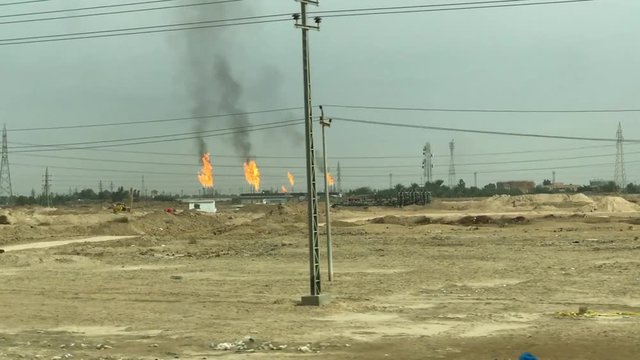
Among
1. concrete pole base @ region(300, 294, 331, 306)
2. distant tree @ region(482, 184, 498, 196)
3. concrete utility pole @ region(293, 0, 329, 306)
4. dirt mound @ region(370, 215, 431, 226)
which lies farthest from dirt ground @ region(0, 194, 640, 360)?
distant tree @ region(482, 184, 498, 196)

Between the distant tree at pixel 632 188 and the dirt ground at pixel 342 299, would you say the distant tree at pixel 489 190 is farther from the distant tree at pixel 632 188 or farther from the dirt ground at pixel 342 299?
the dirt ground at pixel 342 299

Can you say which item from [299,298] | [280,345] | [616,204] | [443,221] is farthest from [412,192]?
[280,345]

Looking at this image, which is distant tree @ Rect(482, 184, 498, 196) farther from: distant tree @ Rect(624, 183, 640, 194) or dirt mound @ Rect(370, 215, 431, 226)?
dirt mound @ Rect(370, 215, 431, 226)

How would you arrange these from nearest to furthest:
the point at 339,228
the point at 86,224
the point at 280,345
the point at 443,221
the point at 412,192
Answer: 1. the point at 280,345
2. the point at 339,228
3. the point at 443,221
4. the point at 86,224
5. the point at 412,192

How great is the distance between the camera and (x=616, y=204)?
82.2m

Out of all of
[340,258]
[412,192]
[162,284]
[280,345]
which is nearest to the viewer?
[280,345]

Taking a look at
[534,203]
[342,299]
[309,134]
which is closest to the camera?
[309,134]

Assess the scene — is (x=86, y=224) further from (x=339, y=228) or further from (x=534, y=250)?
(x=534, y=250)

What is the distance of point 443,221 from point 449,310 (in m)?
47.0

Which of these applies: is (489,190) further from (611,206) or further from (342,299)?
(342,299)

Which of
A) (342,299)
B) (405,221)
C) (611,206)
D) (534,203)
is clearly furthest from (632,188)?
(342,299)

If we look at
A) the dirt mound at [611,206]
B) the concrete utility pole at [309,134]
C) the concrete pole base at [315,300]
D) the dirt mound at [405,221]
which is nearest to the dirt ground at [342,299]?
the concrete pole base at [315,300]

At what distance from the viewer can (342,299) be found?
69.6 feet

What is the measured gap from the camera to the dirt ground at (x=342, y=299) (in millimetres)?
14219
